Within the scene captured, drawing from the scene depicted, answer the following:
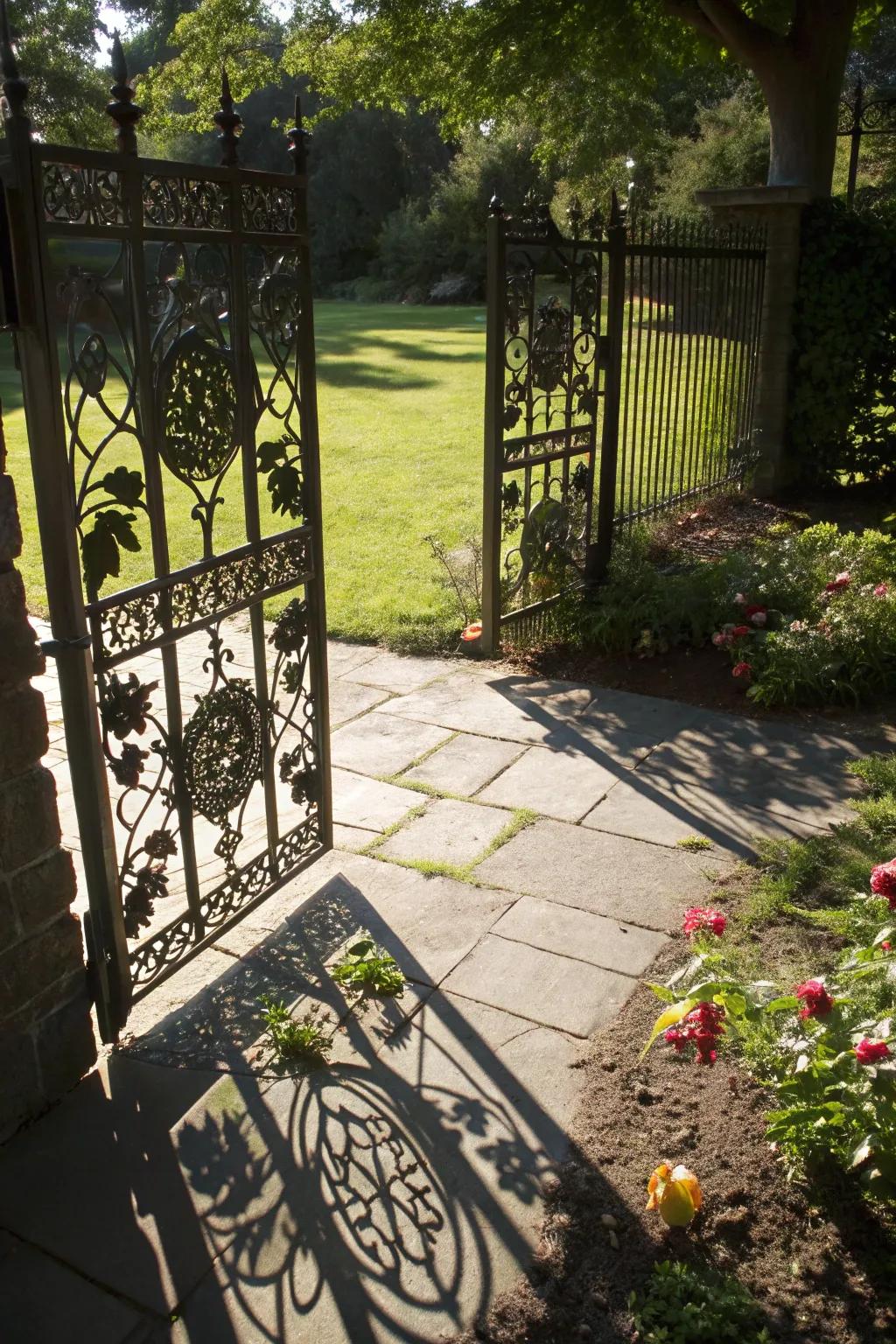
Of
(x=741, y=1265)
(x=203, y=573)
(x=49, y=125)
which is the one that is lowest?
(x=741, y=1265)

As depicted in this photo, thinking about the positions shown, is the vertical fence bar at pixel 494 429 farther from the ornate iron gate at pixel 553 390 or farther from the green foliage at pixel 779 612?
the green foliage at pixel 779 612

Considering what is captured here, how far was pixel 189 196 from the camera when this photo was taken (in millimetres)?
2740

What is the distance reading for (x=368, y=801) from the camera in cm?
420

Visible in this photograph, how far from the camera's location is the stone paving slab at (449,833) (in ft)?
12.4

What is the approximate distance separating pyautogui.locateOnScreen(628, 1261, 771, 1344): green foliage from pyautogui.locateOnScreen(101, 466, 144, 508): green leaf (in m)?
2.05

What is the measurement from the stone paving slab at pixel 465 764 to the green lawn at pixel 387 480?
4.59 ft

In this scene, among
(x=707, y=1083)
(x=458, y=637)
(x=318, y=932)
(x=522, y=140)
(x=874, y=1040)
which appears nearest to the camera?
(x=874, y=1040)

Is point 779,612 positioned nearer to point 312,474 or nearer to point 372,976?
point 312,474

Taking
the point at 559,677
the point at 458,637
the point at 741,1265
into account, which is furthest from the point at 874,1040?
the point at 458,637

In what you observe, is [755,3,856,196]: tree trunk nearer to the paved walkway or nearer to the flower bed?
the paved walkway

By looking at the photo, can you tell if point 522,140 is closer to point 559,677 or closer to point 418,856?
point 559,677

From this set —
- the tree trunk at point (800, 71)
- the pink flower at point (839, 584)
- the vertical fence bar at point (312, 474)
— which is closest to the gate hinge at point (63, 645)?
the vertical fence bar at point (312, 474)

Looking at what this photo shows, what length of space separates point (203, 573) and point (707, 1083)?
186 centimetres

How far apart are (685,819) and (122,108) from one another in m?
2.91
